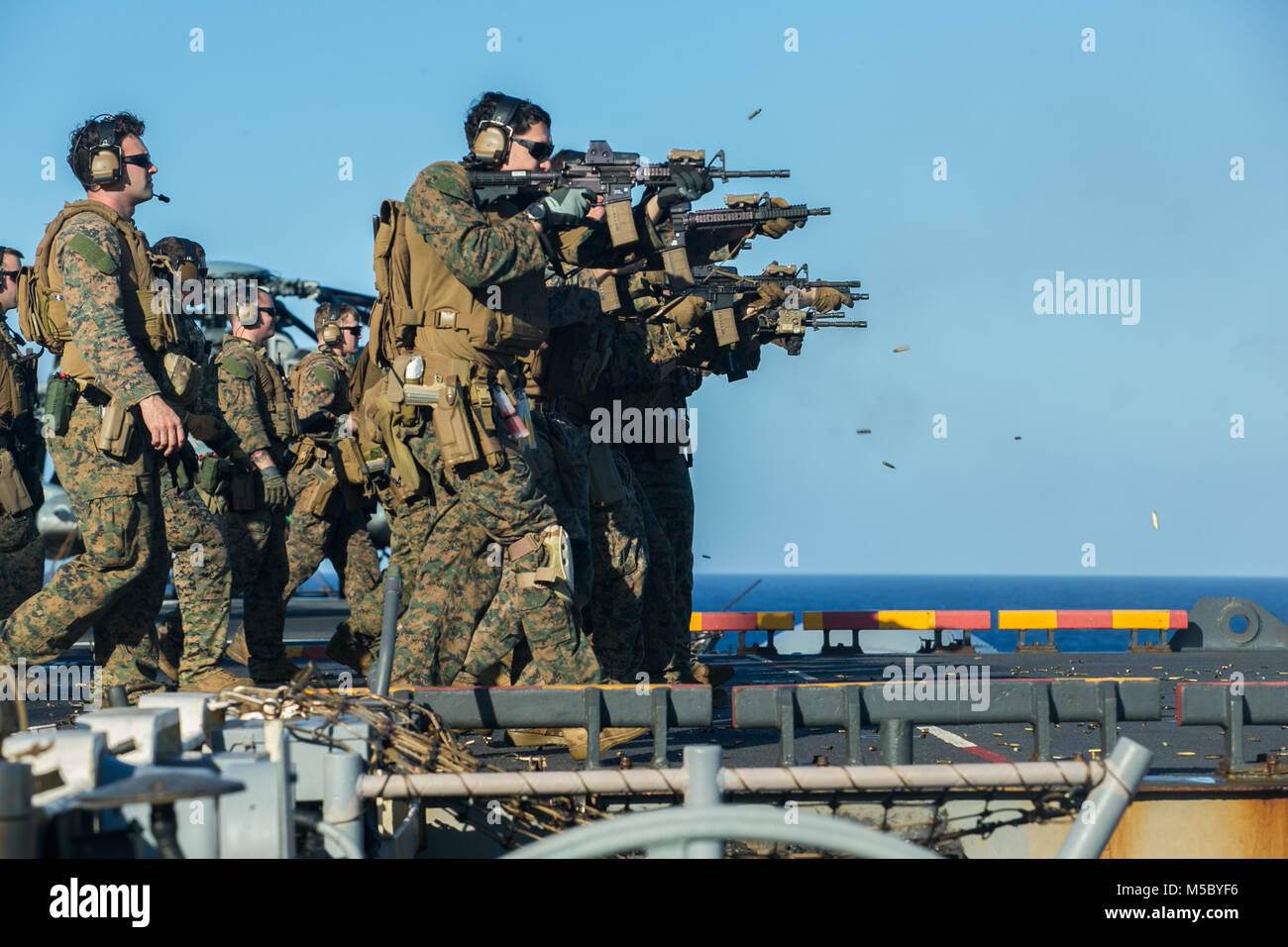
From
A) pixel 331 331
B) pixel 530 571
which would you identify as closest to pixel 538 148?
pixel 530 571

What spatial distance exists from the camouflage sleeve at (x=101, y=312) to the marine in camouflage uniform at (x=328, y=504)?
2664mm

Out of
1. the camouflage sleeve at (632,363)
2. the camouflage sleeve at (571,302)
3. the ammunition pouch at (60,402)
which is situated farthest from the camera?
the camouflage sleeve at (632,363)

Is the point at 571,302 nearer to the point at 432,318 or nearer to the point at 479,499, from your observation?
the point at 432,318

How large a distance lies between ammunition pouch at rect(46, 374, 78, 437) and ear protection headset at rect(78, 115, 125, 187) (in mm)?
921

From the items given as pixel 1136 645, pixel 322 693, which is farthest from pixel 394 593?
pixel 1136 645

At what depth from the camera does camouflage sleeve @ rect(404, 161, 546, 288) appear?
21.3 ft

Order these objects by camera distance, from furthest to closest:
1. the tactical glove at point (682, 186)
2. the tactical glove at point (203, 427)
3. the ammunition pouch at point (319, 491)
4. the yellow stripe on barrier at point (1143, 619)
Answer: the yellow stripe on barrier at point (1143, 619)
the ammunition pouch at point (319, 491)
the tactical glove at point (682, 186)
the tactical glove at point (203, 427)

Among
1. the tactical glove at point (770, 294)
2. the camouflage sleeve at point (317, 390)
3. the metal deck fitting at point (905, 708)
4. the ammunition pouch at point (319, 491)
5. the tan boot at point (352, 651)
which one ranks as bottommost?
the tan boot at point (352, 651)

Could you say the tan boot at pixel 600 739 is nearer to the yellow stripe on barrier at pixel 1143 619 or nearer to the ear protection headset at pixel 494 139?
the ear protection headset at pixel 494 139

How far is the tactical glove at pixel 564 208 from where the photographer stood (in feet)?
22.7

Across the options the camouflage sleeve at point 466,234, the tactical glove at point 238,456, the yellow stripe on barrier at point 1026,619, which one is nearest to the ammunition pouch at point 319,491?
the tactical glove at point 238,456

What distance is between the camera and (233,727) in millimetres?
3967

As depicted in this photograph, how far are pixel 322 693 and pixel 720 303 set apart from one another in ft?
22.7
